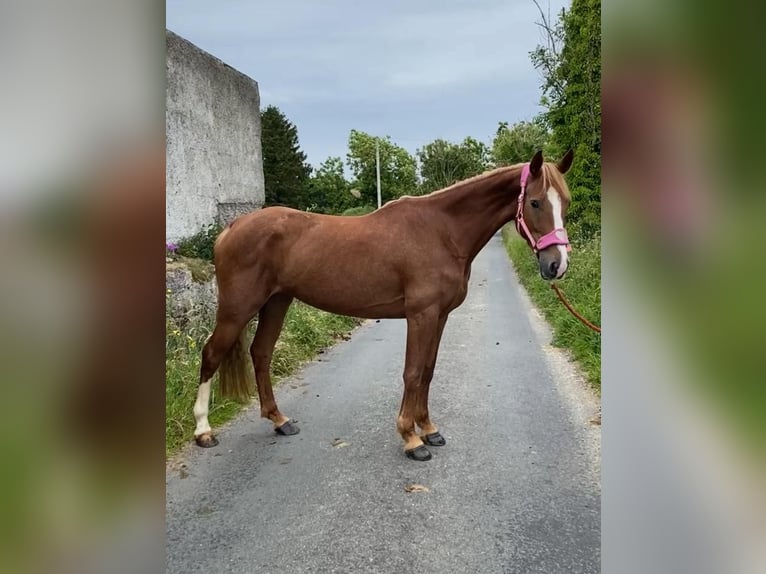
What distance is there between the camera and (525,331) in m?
6.85

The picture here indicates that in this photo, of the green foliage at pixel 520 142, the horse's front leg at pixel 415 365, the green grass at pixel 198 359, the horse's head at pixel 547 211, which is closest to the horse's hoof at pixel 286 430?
the green grass at pixel 198 359

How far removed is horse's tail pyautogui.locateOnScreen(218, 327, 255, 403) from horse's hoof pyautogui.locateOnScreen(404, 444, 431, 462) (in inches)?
49.4

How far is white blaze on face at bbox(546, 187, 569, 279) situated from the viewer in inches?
105

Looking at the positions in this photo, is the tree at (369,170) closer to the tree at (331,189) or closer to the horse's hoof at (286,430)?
the tree at (331,189)

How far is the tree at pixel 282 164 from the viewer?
1477cm

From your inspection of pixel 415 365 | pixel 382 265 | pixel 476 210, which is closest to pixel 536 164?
pixel 476 210

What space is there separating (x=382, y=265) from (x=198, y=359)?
6.81 ft

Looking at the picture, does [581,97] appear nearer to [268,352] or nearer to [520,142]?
[268,352]

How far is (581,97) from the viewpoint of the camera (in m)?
3.77

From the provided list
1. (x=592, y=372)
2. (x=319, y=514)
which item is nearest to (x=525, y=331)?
(x=592, y=372)

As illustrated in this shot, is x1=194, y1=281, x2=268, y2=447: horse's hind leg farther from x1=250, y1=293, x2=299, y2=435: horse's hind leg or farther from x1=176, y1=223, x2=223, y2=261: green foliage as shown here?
x1=176, y1=223, x2=223, y2=261: green foliage

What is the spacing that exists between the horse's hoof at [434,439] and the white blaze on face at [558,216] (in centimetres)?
136
